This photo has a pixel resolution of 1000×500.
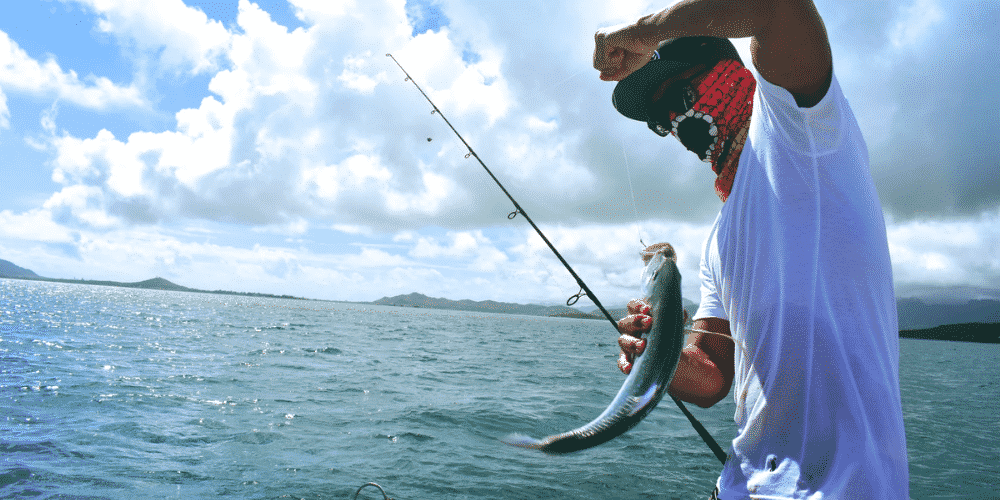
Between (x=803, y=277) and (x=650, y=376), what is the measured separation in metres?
0.71

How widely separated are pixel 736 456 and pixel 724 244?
0.86m

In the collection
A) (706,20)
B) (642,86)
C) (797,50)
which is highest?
(642,86)

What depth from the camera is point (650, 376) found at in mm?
1990

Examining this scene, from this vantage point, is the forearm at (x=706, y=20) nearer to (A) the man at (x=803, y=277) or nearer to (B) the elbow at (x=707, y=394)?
(A) the man at (x=803, y=277)

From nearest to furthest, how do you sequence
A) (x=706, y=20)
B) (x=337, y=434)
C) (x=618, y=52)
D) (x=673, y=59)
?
(x=706, y=20) → (x=618, y=52) → (x=673, y=59) → (x=337, y=434)

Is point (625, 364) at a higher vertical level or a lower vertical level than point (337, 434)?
higher

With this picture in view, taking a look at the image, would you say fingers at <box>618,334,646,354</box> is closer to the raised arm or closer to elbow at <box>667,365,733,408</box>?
elbow at <box>667,365,733,408</box>

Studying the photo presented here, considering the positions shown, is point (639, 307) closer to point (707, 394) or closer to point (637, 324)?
point (637, 324)

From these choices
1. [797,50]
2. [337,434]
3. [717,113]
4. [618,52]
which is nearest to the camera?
[797,50]

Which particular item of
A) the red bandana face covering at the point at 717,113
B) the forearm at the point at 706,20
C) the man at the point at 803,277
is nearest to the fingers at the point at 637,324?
the man at the point at 803,277

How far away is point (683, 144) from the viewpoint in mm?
2391

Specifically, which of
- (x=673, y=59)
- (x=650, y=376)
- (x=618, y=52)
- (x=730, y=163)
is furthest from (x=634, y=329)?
(x=673, y=59)

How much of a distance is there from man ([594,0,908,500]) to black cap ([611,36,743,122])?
1.67ft

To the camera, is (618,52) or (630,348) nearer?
(618,52)
